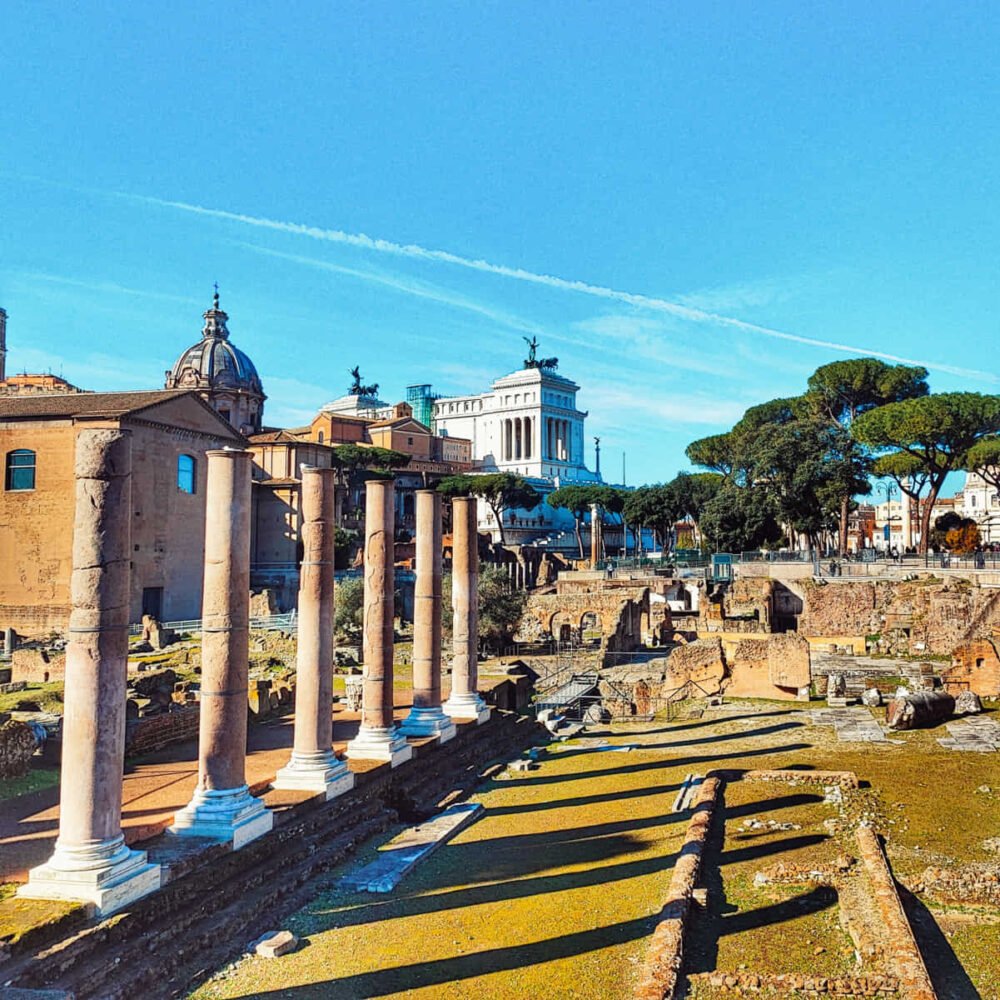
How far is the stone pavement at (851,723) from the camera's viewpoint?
14.9 metres

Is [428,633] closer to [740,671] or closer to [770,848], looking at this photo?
[770,848]

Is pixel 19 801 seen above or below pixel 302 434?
below

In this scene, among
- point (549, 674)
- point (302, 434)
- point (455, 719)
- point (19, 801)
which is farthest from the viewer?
point (302, 434)

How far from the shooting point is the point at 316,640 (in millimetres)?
10883

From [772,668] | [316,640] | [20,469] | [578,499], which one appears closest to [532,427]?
[578,499]

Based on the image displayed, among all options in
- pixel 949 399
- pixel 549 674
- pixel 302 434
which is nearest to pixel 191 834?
pixel 549 674

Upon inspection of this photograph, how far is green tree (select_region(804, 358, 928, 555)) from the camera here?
50281 millimetres

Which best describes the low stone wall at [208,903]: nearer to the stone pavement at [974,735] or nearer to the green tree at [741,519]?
the stone pavement at [974,735]

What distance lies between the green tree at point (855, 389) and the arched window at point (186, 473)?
29624 mm

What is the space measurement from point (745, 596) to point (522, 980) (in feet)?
105

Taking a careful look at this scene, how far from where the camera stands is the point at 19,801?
34.7 ft

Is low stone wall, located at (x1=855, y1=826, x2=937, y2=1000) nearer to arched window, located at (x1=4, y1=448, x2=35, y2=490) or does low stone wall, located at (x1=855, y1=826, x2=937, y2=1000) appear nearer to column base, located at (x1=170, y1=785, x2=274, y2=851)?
column base, located at (x1=170, y1=785, x2=274, y2=851)

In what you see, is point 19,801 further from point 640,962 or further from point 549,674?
point 549,674

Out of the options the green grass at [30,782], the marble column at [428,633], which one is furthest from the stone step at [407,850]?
the green grass at [30,782]
